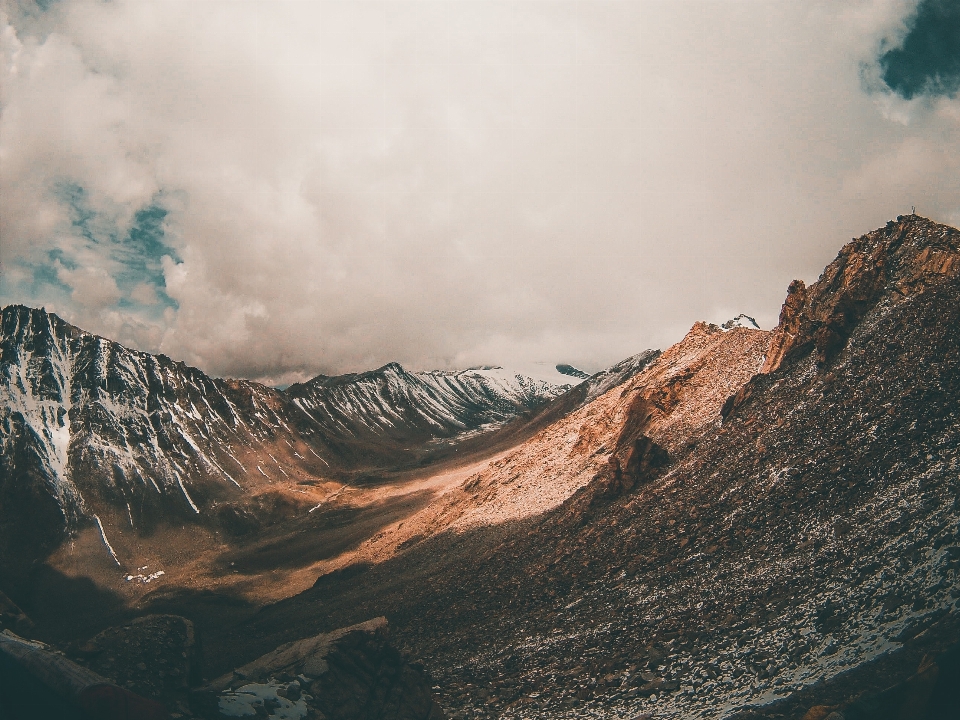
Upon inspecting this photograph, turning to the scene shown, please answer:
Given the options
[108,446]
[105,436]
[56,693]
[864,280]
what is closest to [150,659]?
[56,693]

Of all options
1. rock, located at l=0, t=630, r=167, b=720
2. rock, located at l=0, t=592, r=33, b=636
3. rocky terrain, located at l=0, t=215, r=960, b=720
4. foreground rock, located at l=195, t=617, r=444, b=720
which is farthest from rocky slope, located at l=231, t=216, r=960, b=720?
rock, located at l=0, t=592, r=33, b=636

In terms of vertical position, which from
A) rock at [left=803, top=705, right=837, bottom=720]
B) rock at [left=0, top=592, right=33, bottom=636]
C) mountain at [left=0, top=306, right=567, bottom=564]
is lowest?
rock at [left=803, top=705, right=837, bottom=720]

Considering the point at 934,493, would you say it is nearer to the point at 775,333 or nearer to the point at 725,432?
the point at 725,432

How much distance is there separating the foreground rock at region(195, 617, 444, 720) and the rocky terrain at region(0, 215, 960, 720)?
21 centimetres

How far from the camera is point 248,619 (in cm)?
5588

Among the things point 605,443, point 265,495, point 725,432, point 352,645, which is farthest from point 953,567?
point 265,495

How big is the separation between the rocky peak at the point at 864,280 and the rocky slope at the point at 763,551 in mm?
131

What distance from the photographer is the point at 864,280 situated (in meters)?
34.2

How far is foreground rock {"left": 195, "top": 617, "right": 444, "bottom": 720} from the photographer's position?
71.5ft

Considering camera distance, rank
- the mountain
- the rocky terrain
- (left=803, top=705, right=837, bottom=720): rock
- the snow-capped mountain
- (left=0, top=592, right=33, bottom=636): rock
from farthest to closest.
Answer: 1. the snow-capped mountain
2. the mountain
3. (left=0, top=592, right=33, bottom=636): rock
4. the rocky terrain
5. (left=803, top=705, right=837, bottom=720): rock

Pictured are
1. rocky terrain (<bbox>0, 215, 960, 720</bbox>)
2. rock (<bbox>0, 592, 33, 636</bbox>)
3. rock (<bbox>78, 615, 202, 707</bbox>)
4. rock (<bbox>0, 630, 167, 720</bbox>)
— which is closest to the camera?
rock (<bbox>0, 630, 167, 720</bbox>)

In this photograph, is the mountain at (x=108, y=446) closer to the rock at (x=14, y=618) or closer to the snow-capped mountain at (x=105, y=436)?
the snow-capped mountain at (x=105, y=436)

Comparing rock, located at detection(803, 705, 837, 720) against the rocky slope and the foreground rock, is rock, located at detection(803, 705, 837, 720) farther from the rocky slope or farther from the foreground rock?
the foreground rock

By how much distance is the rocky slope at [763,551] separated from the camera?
18.2 meters
